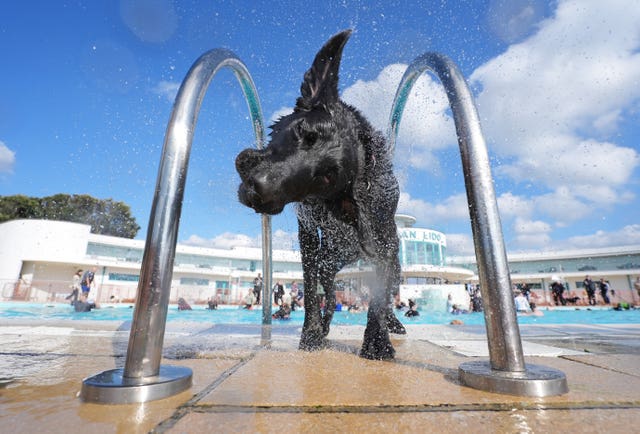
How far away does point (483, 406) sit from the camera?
4.65 ft

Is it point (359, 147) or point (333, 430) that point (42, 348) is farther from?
point (359, 147)

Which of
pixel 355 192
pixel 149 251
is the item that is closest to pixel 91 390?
pixel 149 251

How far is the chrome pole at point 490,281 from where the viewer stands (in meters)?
1.62

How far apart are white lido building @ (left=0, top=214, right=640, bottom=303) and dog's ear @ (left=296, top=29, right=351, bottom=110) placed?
99.7 feet

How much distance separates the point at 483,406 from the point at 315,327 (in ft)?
6.64

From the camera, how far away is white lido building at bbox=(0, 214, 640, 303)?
33.8 metres

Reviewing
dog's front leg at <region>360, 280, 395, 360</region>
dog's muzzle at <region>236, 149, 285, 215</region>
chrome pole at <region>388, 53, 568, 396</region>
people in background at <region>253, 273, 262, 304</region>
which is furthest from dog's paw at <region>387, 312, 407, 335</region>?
people in background at <region>253, 273, 262, 304</region>

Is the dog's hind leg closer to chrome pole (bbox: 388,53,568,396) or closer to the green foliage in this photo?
chrome pole (bbox: 388,53,568,396)

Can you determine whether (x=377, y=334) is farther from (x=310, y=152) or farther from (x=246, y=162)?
(x=246, y=162)

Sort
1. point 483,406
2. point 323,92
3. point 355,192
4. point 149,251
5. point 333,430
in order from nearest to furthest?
point 333,430
point 483,406
point 149,251
point 323,92
point 355,192

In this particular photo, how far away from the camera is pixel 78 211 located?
62844mm

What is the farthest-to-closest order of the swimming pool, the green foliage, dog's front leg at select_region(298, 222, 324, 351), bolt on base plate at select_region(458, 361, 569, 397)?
1. the green foliage
2. the swimming pool
3. dog's front leg at select_region(298, 222, 324, 351)
4. bolt on base plate at select_region(458, 361, 569, 397)

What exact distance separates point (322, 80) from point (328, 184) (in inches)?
33.1

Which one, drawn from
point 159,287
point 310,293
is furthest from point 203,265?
point 159,287
